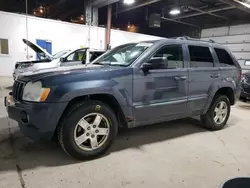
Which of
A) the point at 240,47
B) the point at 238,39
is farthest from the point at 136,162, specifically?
the point at 238,39

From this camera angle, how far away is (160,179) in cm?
234

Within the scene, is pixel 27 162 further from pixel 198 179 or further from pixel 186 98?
pixel 186 98

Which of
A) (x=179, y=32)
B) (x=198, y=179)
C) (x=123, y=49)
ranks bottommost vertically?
(x=198, y=179)

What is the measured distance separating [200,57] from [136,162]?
2.18m

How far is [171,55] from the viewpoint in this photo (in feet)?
11.1

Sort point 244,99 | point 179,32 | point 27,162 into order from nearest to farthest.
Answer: point 27,162, point 244,99, point 179,32

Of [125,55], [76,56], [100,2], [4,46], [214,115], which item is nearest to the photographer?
[125,55]

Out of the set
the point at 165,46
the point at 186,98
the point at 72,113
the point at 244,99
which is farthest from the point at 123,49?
the point at 244,99

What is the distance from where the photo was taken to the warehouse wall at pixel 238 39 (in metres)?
13.2

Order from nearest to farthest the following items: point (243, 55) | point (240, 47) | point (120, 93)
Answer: point (120, 93), point (243, 55), point (240, 47)

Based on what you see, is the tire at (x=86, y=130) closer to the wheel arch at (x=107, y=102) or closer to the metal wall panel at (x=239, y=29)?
the wheel arch at (x=107, y=102)

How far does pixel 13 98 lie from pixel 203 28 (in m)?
16.3

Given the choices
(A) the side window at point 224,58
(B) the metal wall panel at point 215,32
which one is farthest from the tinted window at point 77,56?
(B) the metal wall panel at point 215,32

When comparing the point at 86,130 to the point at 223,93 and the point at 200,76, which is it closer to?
the point at 200,76
